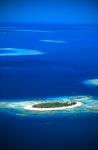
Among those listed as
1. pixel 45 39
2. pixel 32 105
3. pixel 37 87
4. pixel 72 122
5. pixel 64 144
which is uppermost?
pixel 45 39

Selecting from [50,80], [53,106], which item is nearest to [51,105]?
[53,106]

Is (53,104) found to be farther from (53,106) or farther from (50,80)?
(50,80)

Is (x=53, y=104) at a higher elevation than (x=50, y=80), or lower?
lower

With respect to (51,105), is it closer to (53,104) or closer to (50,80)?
(53,104)

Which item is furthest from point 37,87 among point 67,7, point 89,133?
point 67,7

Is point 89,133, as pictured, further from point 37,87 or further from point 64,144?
point 37,87

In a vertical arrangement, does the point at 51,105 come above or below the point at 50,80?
below

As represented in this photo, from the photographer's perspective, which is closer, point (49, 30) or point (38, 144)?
point (38, 144)

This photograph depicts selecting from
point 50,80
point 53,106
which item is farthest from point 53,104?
point 50,80
